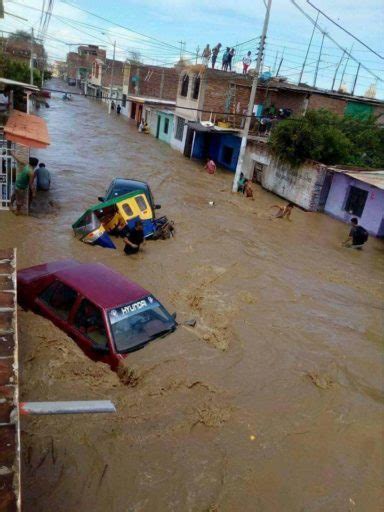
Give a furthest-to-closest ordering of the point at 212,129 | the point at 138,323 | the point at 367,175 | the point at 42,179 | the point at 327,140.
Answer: the point at 212,129 < the point at 327,140 < the point at 367,175 < the point at 42,179 < the point at 138,323

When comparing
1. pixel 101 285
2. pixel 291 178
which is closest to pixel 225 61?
pixel 291 178

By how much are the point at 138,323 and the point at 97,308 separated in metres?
0.62

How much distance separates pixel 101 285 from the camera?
20.7ft

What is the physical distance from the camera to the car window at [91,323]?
18.9 ft

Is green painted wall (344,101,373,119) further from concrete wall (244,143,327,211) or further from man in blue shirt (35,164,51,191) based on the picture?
man in blue shirt (35,164,51,191)

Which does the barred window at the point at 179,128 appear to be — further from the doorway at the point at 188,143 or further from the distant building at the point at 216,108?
the doorway at the point at 188,143

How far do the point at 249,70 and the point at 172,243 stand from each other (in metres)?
20.4

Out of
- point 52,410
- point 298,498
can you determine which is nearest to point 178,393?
point 298,498

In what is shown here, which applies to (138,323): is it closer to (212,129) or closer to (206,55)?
(212,129)

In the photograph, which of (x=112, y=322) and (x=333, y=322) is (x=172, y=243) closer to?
(x=333, y=322)

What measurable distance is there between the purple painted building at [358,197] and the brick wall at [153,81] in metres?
38.9

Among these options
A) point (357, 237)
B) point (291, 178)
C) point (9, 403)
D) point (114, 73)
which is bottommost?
point (357, 237)

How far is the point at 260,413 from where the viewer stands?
5.58 metres

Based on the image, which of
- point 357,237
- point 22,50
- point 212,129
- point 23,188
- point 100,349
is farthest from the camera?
point 22,50
